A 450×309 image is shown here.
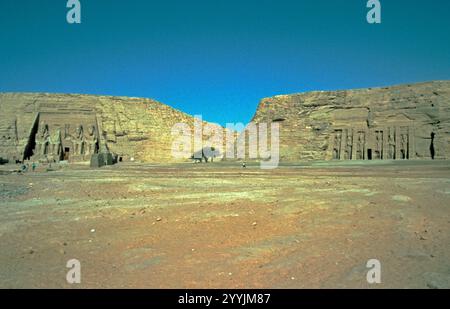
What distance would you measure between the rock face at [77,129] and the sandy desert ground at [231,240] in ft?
109

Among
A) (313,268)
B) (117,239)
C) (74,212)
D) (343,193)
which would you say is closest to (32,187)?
(74,212)

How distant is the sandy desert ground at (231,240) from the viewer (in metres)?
4.27

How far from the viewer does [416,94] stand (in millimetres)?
32281

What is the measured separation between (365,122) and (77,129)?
31.3 m

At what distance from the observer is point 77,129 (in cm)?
4141

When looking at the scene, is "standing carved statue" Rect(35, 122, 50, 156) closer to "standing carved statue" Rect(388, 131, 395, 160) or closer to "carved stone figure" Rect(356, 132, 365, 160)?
"carved stone figure" Rect(356, 132, 365, 160)

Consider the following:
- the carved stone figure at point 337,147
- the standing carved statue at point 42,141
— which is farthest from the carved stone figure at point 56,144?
the carved stone figure at point 337,147

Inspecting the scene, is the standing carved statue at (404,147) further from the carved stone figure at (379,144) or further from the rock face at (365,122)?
the carved stone figure at (379,144)

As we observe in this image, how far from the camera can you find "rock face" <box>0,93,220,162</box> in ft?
131

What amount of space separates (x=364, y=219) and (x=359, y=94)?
31.4m

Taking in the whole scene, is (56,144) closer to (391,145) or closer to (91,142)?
(91,142)

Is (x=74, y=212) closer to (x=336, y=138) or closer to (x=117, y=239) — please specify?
(x=117, y=239)

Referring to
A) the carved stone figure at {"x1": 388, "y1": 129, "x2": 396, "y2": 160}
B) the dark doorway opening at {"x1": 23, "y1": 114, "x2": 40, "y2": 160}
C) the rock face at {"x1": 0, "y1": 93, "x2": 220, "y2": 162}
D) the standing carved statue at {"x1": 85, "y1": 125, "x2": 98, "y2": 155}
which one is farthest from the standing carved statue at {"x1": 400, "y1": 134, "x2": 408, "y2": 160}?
the dark doorway opening at {"x1": 23, "y1": 114, "x2": 40, "y2": 160}

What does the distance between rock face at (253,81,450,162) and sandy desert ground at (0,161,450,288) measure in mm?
24228
